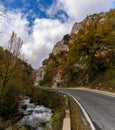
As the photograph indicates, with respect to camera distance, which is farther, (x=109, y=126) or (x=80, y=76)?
(x=80, y=76)

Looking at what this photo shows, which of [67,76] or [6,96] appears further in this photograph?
[67,76]

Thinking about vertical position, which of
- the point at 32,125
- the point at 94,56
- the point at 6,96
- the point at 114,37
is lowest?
the point at 32,125

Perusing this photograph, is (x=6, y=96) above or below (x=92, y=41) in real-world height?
below

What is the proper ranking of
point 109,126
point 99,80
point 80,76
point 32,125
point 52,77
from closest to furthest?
point 109,126 < point 32,125 < point 99,80 < point 80,76 < point 52,77

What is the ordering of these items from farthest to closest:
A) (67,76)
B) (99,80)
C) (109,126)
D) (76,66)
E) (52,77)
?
(52,77) → (67,76) → (76,66) → (99,80) → (109,126)

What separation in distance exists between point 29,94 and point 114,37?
19151mm

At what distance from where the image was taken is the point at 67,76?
6931cm

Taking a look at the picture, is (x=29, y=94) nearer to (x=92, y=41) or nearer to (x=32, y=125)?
(x=92, y=41)

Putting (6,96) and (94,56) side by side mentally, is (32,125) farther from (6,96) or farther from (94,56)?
(94,56)

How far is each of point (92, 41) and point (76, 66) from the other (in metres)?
17.6

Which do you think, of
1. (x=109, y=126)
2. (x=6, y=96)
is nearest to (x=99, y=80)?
→ (x=6, y=96)

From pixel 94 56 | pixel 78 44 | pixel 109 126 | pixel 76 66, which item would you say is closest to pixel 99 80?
pixel 94 56

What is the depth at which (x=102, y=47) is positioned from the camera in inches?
1845

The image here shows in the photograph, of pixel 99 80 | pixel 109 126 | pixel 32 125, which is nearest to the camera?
pixel 109 126
